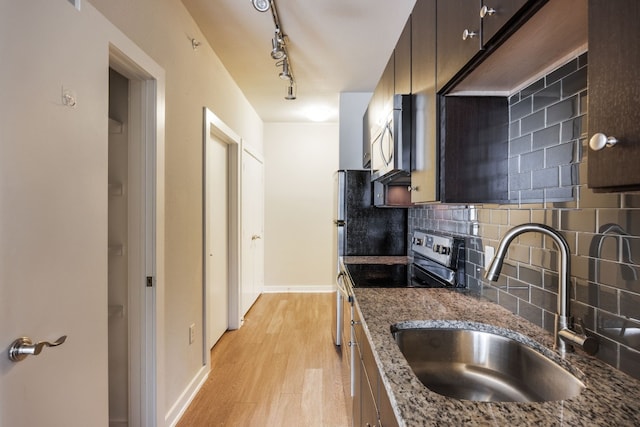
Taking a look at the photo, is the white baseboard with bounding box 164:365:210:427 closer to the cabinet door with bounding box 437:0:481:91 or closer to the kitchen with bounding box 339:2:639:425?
the kitchen with bounding box 339:2:639:425

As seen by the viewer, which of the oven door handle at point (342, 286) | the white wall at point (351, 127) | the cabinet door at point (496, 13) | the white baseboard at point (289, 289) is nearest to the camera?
the cabinet door at point (496, 13)

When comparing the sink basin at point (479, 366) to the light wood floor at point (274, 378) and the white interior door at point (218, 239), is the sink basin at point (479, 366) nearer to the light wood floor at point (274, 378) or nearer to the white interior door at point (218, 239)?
the light wood floor at point (274, 378)

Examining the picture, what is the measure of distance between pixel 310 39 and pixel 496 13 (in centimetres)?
183

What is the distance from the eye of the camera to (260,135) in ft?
15.1

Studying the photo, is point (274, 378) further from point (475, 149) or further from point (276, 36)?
point (276, 36)

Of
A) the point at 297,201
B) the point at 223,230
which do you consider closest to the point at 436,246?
the point at 223,230

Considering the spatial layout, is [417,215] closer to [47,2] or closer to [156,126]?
[156,126]

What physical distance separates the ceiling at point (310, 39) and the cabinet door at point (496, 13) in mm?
1351

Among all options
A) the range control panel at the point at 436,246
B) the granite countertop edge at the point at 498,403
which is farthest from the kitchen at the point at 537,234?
the range control panel at the point at 436,246

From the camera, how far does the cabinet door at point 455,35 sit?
91cm

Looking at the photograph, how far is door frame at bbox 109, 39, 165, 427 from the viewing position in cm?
165

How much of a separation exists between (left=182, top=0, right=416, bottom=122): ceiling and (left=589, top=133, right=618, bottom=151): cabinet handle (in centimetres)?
182

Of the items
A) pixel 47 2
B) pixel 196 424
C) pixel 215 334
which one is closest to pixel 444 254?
pixel 196 424

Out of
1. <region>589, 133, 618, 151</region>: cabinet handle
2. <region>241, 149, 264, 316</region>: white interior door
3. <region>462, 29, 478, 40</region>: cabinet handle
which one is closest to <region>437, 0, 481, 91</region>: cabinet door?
<region>462, 29, 478, 40</region>: cabinet handle
